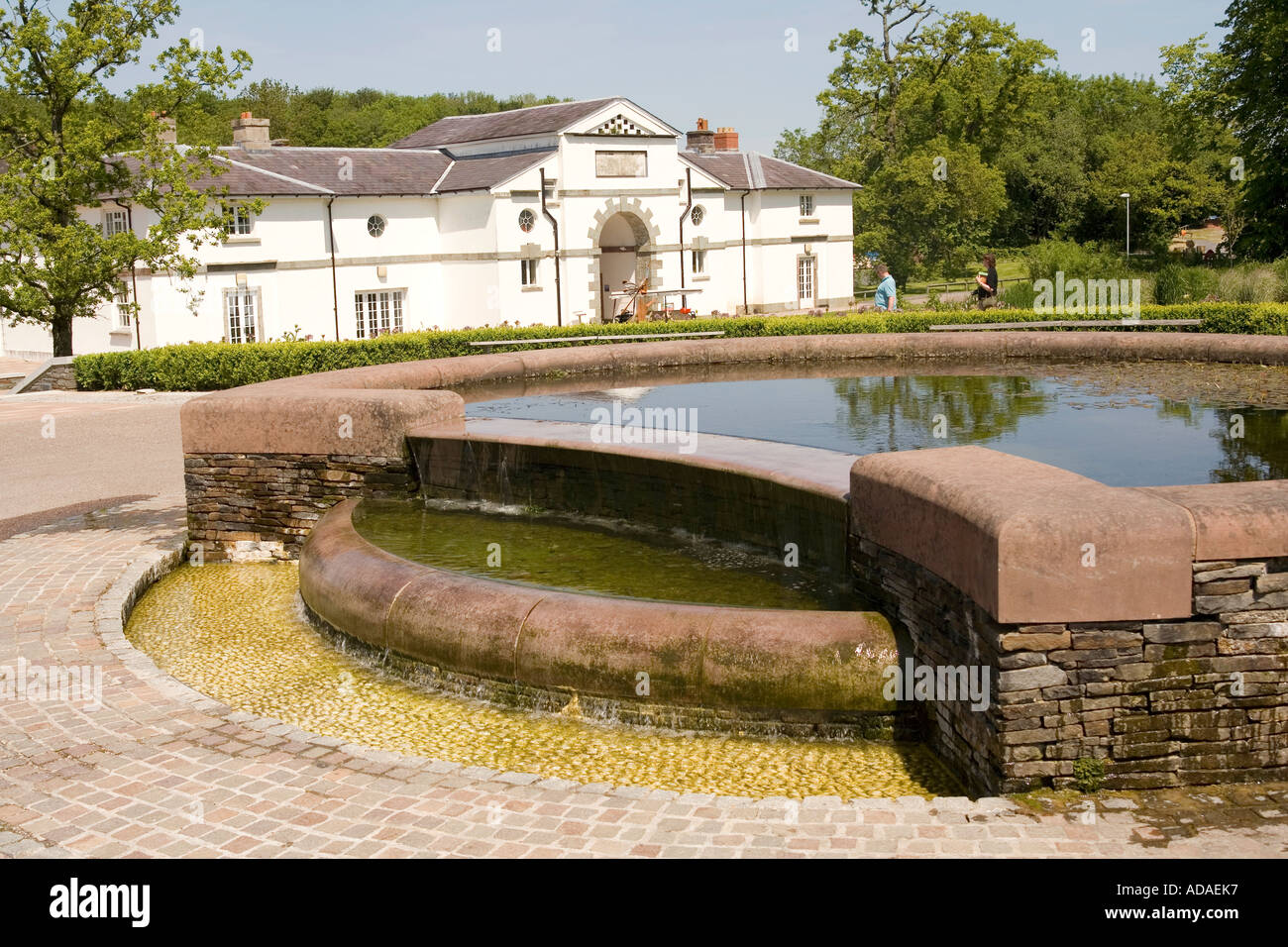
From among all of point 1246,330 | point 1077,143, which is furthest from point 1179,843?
point 1077,143

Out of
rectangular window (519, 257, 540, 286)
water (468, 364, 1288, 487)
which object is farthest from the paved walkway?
rectangular window (519, 257, 540, 286)

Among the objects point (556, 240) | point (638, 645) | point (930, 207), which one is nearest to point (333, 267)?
point (556, 240)

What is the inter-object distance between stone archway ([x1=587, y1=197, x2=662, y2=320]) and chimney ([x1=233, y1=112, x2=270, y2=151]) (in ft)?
41.2

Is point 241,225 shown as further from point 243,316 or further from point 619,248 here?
point 619,248

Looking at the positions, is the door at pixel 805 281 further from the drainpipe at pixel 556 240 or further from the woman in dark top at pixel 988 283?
the woman in dark top at pixel 988 283

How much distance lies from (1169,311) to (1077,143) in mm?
46922

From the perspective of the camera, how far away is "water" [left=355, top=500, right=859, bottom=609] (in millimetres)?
8609

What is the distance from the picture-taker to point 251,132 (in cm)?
4566

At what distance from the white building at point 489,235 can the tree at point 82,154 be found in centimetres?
688

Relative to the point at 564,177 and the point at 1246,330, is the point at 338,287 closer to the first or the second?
the point at 564,177

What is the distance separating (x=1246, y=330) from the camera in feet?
65.6

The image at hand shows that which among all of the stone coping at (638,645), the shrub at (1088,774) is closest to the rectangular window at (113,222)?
the stone coping at (638,645)

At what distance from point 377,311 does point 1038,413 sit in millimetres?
32418

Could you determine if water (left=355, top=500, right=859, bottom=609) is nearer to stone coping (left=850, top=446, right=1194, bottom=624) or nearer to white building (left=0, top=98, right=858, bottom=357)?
stone coping (left=850, top=446, right=1194, bottom=624)
